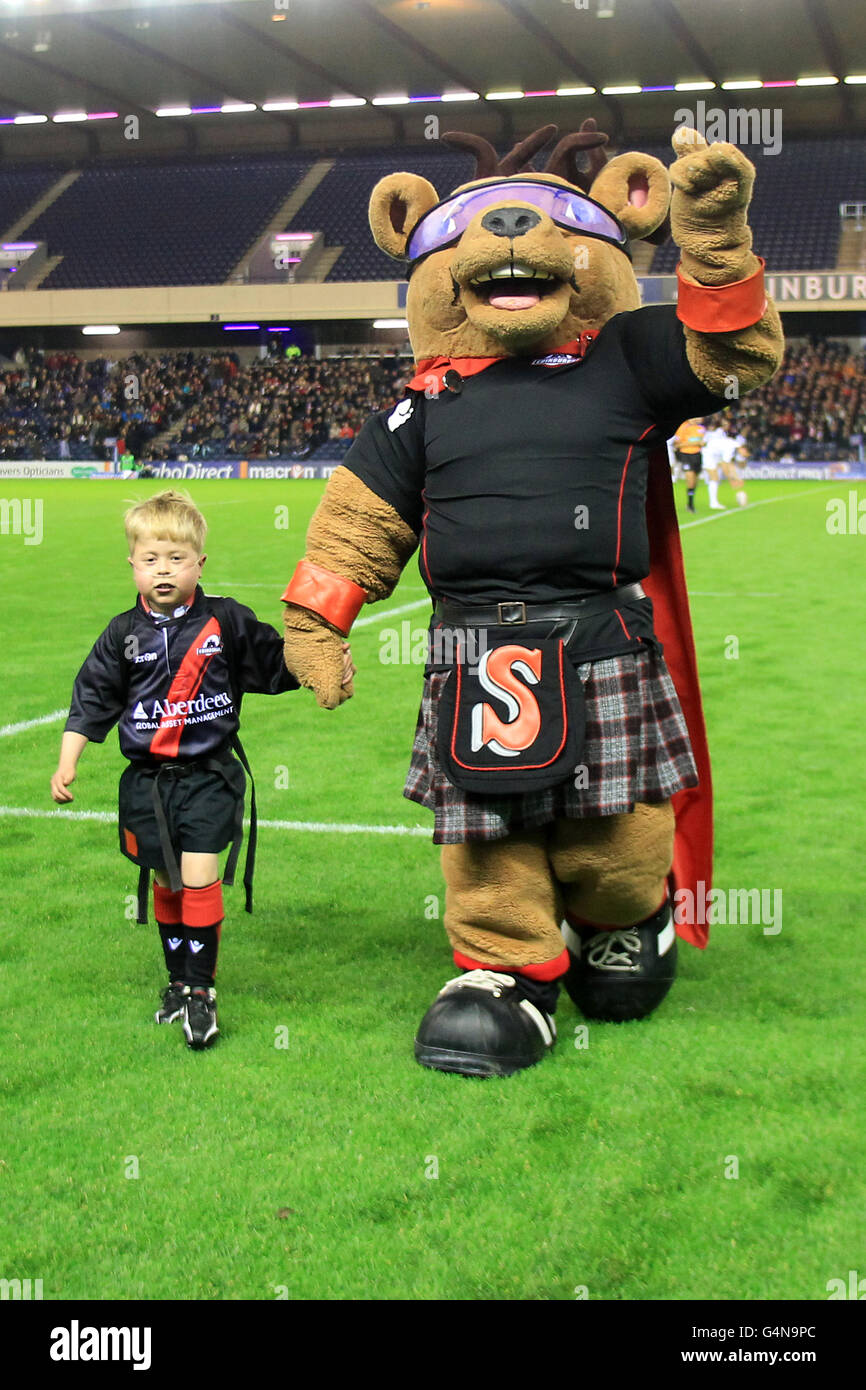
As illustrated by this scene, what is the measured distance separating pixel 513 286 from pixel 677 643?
945mm

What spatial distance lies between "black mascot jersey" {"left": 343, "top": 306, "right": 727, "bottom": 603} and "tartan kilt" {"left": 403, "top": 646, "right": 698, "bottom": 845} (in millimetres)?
222

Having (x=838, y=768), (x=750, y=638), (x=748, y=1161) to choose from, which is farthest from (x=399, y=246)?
(x=750, y=638)

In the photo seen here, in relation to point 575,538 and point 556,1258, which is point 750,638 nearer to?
point 575,538

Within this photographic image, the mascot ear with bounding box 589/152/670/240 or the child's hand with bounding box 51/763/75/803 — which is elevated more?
the mascot ear with bounding box 589/152/670/240

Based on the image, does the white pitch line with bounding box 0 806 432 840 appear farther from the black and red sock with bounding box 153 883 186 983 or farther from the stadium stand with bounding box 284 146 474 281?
the stadium stand with bounding box 284 146 474 281

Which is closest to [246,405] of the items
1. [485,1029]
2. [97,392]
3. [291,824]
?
[97,392]

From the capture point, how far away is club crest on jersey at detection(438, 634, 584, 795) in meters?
2.99

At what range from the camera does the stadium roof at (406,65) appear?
29625mm

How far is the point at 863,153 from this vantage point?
122 ft

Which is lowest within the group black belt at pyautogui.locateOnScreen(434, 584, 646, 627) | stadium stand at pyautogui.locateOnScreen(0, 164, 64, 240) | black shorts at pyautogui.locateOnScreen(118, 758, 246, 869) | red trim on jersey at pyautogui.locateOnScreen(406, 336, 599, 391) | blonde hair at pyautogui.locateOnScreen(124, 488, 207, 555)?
black shorts at pyautogui.locateOnScreen(118, 758, 246, 869)

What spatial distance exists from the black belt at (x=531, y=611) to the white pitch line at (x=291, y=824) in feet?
6.05

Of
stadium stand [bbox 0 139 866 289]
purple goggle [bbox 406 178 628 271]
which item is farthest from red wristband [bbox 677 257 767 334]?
stadium stand [bbox 0 139 866 289]

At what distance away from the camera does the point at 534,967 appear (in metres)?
3.24
